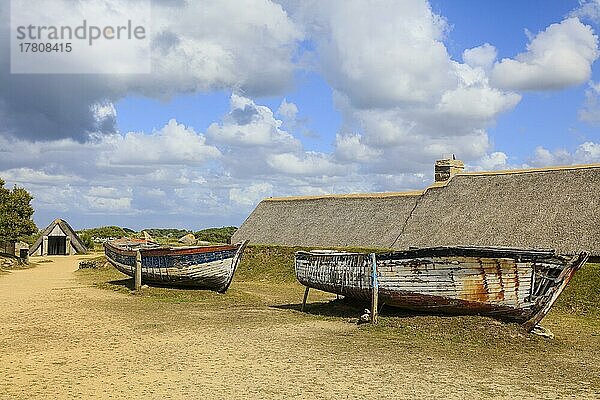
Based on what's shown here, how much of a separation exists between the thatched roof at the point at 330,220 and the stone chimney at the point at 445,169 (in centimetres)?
162

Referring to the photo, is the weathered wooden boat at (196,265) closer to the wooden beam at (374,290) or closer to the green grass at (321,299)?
the green grass at (321,299)

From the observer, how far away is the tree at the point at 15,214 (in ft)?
142

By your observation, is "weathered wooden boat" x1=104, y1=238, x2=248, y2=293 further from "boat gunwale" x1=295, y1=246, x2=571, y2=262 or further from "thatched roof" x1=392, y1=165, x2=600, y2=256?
"thatched roof" x1=392, y1=165, x2=600, y2=256

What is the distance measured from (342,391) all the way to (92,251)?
2153 inches

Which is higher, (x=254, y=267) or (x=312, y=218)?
(x=312, y=218)

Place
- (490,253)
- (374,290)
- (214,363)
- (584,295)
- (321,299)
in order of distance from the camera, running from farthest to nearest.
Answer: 1. (321,299)
2. (584,295)
3. (374,290)
4. (490,253)
5. (214,363)

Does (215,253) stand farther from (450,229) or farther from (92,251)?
(92,251)

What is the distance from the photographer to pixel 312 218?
36.8m

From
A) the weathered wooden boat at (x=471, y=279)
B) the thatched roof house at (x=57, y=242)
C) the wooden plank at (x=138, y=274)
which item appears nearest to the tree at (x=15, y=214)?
the thatched roof house at (x=57, y=242)

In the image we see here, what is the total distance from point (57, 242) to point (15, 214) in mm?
11629

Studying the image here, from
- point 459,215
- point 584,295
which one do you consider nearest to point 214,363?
point 584,295

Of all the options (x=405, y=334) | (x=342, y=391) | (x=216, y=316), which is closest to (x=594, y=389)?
(x=342, y=391)

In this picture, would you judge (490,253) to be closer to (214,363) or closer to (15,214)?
(214,363)

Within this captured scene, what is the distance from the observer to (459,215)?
29.4m
